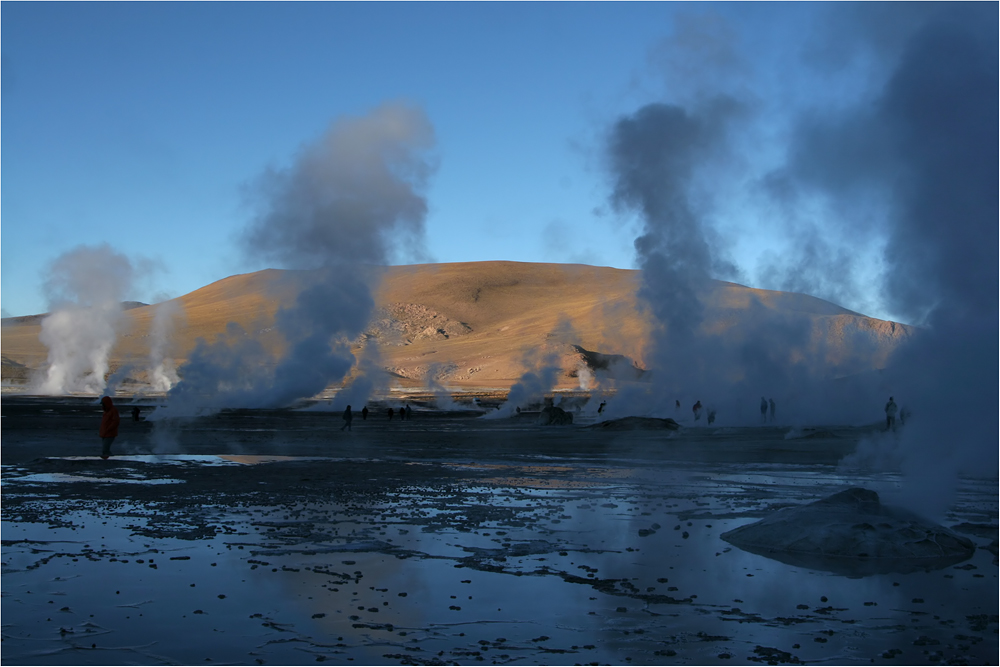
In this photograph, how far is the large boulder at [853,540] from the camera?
11.6 metres

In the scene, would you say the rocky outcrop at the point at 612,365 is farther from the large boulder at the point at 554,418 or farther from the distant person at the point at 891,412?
the distant person at the point at 891,412

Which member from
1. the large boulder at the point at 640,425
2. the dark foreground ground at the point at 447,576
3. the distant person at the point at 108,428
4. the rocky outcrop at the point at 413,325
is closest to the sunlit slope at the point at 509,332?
the rocky outcrop at the point at 413,325

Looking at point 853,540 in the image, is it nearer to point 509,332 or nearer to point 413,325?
point 509,332

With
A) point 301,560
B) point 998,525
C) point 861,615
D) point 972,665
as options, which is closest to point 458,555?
point 301,560

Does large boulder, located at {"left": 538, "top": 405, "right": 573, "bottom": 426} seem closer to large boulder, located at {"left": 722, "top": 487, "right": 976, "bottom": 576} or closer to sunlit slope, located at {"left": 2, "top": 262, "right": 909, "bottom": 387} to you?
sunlit slope, located at {"left": 2, "top": 262, "right": 909, "bottom": 387}

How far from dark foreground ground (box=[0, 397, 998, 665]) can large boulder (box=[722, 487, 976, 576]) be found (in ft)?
1.25

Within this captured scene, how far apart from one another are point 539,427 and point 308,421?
13.5 m

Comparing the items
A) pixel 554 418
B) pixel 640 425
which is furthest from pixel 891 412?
pixel 554 418

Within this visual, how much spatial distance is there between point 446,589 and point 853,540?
5.72 metres

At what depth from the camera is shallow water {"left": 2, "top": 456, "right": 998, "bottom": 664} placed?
789cm

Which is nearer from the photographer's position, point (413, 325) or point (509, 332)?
point (509, 332)

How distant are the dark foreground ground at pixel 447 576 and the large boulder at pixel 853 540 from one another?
0.38m

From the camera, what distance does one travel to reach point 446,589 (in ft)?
32.6

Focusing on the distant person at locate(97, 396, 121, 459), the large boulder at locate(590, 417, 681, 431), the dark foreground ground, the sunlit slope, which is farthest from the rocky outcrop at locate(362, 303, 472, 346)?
the dark foreground ground
